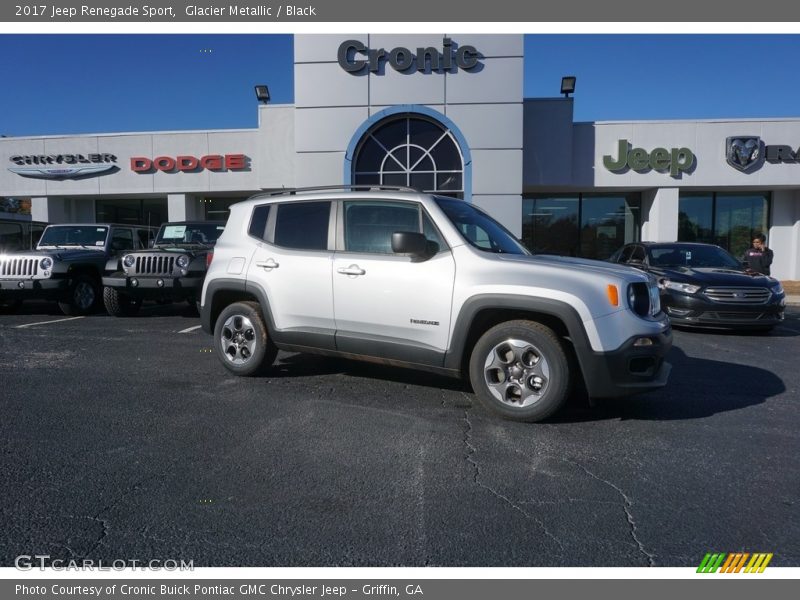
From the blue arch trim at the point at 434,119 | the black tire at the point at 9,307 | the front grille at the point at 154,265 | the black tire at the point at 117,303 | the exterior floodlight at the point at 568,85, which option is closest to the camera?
the front grille at the point at 154,265

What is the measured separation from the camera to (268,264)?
17.8 feet

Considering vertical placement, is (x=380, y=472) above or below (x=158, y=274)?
below

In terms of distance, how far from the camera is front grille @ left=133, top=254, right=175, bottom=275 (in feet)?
30.8

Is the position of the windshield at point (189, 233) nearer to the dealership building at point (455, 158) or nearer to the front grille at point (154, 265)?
the front grille at point (154, 265)

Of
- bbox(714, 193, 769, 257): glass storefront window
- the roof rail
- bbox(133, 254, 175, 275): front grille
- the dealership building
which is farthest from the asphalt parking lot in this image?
bbox(714, 193, 769, 257): glass storefront window

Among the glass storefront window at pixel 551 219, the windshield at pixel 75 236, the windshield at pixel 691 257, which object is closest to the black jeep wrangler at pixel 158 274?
the windshield at pixel 75 236

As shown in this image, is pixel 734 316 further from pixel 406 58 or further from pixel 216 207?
pixel 216 207

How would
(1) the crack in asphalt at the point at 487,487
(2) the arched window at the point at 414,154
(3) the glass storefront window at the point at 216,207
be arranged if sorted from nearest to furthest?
(1) the crack in asphalt at the point at 487,487
(2) the arched window at the point at 414,154
(3) the glass storefront window at the point at 216,207

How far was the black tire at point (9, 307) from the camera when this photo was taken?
36.4 feet

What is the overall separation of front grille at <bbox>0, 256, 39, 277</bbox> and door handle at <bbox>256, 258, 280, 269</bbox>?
6.56 meters

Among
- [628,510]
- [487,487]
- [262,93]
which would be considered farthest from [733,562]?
[262,93]

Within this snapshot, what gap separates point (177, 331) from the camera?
29.0 feet

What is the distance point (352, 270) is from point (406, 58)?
13.5m

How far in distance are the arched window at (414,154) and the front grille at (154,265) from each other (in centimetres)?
857
